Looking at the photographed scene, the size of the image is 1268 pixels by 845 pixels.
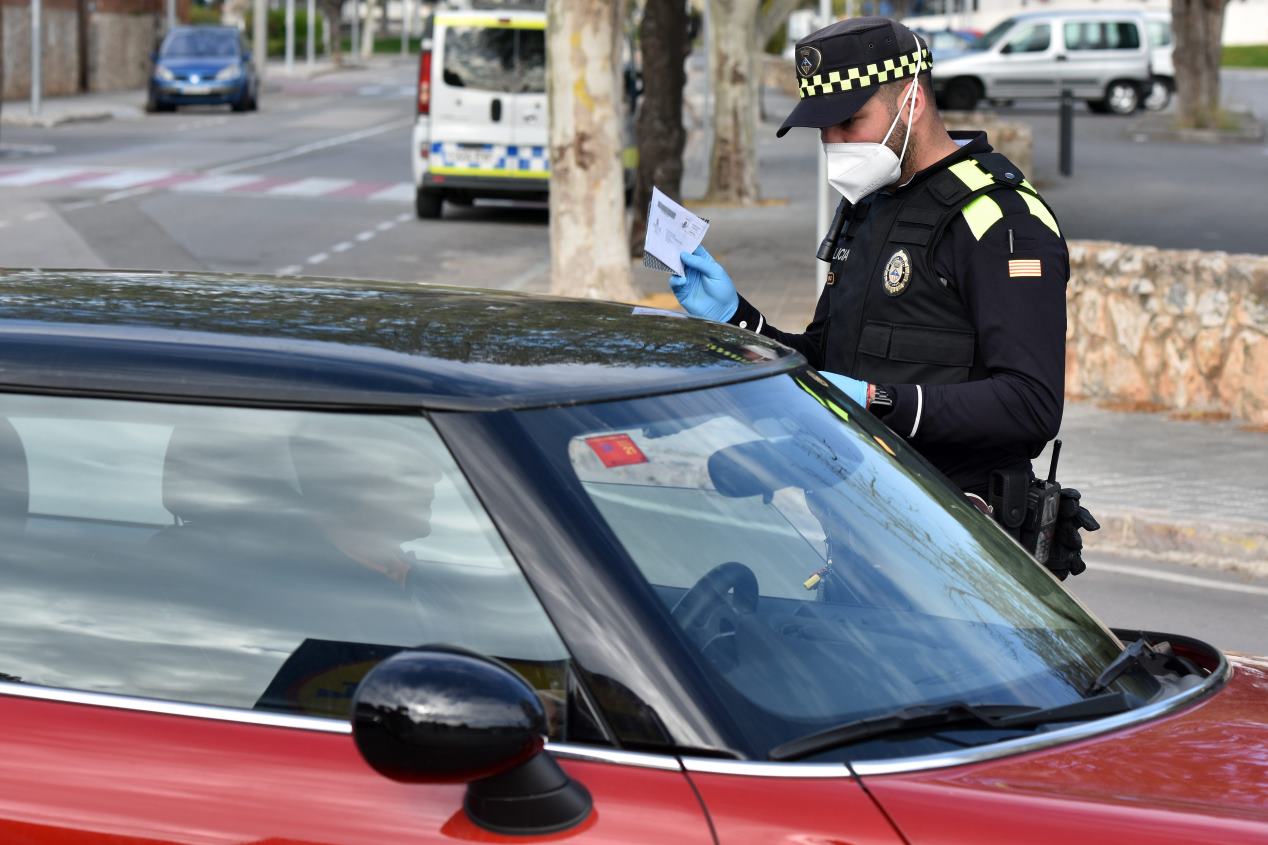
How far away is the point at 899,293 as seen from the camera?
385cm

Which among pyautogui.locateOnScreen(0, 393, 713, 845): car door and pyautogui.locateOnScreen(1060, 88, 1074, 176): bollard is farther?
pyautogui.locateOnScreen(1060, 88, 1074, 176): bollard

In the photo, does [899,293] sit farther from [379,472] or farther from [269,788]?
[269,788]

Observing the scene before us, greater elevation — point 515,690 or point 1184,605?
point 515,690

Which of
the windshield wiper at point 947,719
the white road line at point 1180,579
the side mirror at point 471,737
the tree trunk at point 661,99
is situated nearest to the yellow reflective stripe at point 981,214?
the windshield wiper at point 947,719

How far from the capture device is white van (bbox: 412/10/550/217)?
72.9 ft

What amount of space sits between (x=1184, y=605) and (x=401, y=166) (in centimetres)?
2505

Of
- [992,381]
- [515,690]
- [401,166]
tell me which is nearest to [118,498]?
[515,690]

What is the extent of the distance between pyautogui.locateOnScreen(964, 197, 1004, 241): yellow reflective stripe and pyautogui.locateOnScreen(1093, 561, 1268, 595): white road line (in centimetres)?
466

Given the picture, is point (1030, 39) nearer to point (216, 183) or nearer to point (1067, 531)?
point (216, 183)

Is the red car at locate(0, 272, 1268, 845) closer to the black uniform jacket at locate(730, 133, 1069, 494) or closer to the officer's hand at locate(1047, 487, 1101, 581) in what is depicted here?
the black uniform jacket at locate(730, 133, 1069, 494)

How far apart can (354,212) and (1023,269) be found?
67.0 feet

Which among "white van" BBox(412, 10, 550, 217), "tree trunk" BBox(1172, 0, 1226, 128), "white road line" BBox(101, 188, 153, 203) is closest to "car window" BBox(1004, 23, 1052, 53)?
"tree trunk" BBox(1172, 0, 1226, 128)

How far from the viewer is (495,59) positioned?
22.5 meters

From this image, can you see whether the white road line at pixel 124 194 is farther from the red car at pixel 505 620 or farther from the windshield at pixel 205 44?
the red car at pixel 505 620
